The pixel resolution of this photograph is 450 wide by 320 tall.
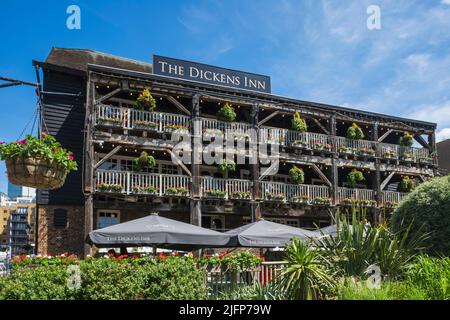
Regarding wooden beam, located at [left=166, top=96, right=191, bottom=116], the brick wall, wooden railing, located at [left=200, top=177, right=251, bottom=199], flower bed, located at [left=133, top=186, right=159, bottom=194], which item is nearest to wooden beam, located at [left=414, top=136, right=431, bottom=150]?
wooden railing, located at [left=200, top=177, right=251, bottom=199]

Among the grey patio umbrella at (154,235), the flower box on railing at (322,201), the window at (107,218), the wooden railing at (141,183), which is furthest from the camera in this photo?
the flower box on railing at (322,201)

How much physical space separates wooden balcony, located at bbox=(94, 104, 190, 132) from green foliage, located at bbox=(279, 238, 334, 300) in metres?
12.9

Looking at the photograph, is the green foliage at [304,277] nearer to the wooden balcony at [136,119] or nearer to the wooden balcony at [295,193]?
the wooden balcony at [136,119]

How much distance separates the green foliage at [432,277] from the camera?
7117mm

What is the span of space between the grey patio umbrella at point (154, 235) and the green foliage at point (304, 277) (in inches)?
143

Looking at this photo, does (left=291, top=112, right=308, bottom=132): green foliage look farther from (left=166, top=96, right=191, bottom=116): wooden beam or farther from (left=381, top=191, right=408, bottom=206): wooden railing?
(left=381, top=191, right=408, bottom=206): wooden railing

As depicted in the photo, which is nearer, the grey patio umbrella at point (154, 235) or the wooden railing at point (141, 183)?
the grey patio umbrella at point (154, 235)

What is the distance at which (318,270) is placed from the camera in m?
7.83

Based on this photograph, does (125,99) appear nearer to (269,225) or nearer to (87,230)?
(87,230)

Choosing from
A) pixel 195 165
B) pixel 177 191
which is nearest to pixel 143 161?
pixel 177 191

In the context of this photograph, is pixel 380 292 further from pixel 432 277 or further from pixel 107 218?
pixel 107 218

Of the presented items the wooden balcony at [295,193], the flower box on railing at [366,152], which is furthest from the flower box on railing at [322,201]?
the flower box on railing at [366,152]

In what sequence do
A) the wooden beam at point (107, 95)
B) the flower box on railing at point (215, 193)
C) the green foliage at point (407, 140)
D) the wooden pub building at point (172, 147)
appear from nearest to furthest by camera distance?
the wooden beam at point (107, 95) < the wooden pub building at point (172, 147) < the flower box on railing at point (215, 193) < the green foliage at point (407, 140)
